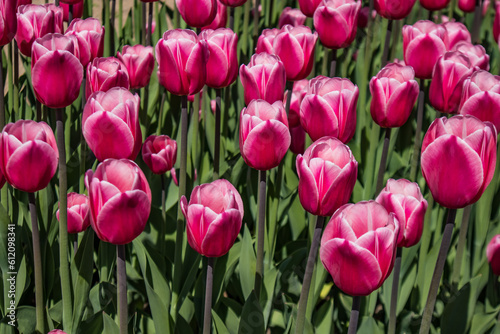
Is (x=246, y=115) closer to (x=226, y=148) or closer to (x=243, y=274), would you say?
(x=243, y=274)

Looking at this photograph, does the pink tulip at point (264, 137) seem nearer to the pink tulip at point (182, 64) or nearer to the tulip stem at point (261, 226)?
the tulip stem at point (261, 226)

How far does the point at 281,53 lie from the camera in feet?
5.79

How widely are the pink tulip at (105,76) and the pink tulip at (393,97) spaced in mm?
682

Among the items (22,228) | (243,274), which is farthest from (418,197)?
(22,228)

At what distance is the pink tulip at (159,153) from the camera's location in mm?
1836

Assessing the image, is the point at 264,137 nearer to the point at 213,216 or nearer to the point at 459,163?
the point at 213,216

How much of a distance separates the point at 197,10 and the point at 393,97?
27.7 inches

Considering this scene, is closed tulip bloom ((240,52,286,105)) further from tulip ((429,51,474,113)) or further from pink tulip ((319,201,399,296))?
pink tulip ((319,201,399,296))

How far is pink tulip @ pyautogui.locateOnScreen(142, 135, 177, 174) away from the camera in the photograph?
184 cm

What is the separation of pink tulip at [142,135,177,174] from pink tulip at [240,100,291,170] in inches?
20.1

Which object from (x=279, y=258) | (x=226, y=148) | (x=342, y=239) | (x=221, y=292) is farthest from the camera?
(x=226, y=148)

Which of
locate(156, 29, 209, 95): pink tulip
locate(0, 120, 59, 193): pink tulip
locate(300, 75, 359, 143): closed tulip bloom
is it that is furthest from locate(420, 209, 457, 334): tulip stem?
locate(0, 120, 59, 193): pink tulip

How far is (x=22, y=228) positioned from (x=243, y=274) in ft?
2.33

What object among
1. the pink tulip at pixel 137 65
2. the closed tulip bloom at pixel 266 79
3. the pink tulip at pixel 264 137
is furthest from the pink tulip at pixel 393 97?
the pink tulip at pixel 137 65
